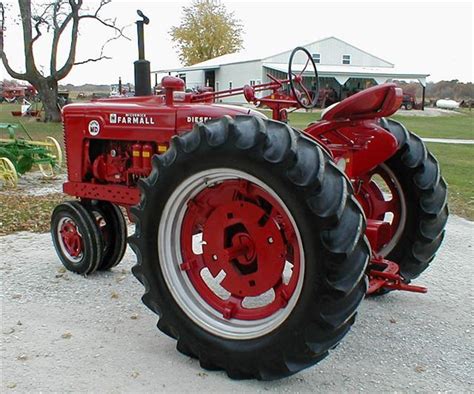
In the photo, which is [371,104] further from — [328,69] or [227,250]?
[328,69]

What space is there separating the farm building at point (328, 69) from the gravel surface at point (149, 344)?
35.3m

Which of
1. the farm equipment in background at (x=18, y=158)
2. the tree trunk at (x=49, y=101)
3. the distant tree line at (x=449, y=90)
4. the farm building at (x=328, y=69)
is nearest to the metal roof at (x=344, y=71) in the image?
the farm building at (x=328, y=69)

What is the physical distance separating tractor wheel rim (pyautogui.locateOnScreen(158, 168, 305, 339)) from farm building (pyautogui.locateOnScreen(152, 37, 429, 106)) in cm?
3621

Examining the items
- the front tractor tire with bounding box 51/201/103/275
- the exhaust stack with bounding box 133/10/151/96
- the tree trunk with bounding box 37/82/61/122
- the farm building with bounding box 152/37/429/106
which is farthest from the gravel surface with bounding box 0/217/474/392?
the farm building with bounding box 152/37/429/106

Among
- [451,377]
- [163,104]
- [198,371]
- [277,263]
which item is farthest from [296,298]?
[163,104]

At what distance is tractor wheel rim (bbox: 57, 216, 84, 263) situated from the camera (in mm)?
4609

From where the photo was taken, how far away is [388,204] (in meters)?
4.17

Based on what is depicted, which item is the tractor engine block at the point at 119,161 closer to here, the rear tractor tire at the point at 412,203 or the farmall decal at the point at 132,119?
the farmall decal at the point at 132,119

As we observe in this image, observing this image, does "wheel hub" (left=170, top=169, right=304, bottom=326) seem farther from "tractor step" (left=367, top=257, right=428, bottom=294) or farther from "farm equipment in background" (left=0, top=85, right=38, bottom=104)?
"farm equipment in background" (left=0, top=85, right=38, bottom=104)

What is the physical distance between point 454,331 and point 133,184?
2.62 meters

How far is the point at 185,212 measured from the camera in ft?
10.5

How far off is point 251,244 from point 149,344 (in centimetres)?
93

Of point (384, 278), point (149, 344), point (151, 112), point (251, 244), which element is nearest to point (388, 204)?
point (384, 278)

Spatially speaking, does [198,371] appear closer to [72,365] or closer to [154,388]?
[154,388]
